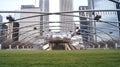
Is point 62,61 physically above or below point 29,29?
above

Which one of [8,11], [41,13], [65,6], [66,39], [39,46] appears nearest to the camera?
[8,11]

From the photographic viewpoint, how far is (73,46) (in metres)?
77.9

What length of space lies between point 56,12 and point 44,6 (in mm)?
134065

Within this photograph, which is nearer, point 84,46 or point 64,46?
point 64,46

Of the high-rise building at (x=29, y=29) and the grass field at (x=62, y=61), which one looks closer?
the grass field at (x=62, y=61)

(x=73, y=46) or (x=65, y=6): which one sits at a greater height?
(x=65, y=6)

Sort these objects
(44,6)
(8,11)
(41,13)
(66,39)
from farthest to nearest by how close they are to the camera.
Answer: (44,6) < (66,39) < (41,13) < (8,11)

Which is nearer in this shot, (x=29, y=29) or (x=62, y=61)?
(x=62, y=61)

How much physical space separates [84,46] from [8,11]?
62.0m

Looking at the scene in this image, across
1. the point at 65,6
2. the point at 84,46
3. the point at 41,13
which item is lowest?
the point at 84,46

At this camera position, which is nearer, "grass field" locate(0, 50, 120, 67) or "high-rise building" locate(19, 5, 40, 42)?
"grass field" locate(0, 50, 120, 67)

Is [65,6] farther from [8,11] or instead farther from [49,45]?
[8,11]

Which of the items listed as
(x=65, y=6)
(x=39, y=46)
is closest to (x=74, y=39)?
(x=39, y=46)

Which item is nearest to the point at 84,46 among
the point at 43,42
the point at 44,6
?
the point at 43,42
